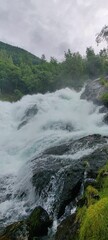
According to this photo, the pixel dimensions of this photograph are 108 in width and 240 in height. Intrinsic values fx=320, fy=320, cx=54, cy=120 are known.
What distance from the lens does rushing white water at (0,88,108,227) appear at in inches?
597

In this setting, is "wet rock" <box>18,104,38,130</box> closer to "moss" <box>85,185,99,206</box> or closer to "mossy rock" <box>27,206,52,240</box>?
"mossy rock" <box>27,206,52,240</box>

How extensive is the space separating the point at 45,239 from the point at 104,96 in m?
22.3

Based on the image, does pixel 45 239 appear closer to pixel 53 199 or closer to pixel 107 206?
pixel 53 199

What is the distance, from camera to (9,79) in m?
80.8

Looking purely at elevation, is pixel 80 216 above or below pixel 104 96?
below

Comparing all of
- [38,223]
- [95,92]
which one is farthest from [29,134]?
[38,223]

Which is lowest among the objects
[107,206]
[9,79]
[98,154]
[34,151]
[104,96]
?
[107,206]

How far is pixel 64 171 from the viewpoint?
44.9 ft

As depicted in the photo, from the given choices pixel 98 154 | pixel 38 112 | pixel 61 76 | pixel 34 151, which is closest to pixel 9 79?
pixel 61 76

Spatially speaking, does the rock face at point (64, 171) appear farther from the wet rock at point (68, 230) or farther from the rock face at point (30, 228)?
the wet rock at point (68, 230)

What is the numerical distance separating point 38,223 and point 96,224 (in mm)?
5320

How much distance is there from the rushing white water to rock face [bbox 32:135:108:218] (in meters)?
0.63

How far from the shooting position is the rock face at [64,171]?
40.7 ft

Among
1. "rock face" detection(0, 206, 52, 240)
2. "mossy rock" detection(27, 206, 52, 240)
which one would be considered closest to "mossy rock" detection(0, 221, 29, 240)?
"rock face" detection(0, 206, 52, 240)
